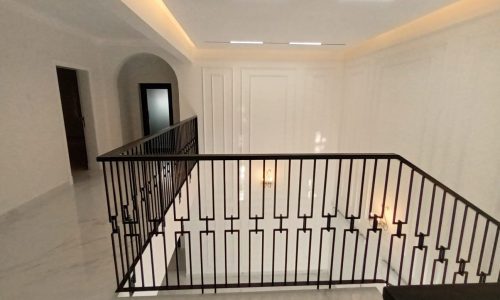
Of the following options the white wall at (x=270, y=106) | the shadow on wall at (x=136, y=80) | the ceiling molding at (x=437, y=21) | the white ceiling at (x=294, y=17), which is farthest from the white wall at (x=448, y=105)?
the shadow on wall at (x=136, y=80)

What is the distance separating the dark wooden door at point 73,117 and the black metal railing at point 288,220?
0.71 metres

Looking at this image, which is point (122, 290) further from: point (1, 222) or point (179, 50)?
point (179, 50)

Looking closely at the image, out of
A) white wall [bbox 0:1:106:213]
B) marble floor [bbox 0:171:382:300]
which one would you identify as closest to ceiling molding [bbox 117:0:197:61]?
white wall [bbox 0:1:106:213]

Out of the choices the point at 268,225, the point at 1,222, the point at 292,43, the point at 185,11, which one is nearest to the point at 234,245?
the point at 268,225

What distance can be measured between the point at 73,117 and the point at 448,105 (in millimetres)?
6295

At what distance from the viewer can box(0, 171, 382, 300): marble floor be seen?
6.16 feet

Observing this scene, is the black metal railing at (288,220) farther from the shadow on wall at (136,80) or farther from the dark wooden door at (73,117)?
the shadow on wall at (136,80)

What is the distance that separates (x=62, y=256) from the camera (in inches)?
89.0

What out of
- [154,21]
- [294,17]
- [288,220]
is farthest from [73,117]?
[288,220]

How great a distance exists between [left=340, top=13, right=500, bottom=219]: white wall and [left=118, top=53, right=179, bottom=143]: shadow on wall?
507cm

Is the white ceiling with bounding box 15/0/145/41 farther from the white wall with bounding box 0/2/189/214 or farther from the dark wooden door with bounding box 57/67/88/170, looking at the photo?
the dark wooden door with bounding box 57/67/88/170

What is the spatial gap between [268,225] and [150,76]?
5.04 meters

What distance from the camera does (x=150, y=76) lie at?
21.1ft

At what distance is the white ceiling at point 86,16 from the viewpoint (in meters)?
3.11
